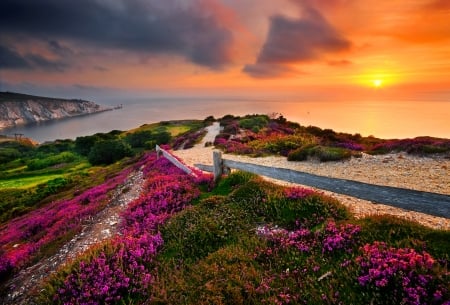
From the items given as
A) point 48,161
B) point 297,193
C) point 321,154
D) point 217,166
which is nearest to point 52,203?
point 217,166

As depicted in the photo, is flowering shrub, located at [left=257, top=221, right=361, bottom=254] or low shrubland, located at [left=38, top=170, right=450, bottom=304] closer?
low shrubland, located at [left=38, top=170, right=450, bottom=304]

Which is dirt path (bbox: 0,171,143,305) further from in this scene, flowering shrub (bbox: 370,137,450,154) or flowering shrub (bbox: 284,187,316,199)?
flowering shrub (bbox: 370,137,450,154)

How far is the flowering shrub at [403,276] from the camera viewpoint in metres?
3.98

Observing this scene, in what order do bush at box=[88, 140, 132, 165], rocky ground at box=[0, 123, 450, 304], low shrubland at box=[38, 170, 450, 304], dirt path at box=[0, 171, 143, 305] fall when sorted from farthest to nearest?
bush at box=[88, 140, 132, 165] < rocky ground at box=[0, 123, 450, 304] < dirt path at box=[0, 171, 143, 305] < low shrubland at box=[38, 170, 450, 304]

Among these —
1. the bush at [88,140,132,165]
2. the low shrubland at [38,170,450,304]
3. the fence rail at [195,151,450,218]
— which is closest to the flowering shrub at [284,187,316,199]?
the low shrubland at [38,170,450,304]

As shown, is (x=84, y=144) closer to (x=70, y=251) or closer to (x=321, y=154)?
(x=321, y=154)

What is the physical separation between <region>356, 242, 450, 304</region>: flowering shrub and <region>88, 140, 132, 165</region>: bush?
47376 mm

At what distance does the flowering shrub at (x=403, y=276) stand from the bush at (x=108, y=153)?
47376 mm

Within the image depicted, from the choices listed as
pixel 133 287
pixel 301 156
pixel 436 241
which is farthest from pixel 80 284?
pixel 301 156

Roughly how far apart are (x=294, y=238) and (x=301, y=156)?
12.8 meters

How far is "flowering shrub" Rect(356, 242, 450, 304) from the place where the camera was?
3.98 metres

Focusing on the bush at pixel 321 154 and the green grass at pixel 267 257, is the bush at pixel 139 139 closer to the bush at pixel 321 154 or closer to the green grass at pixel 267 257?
the bush at pixel 321 154

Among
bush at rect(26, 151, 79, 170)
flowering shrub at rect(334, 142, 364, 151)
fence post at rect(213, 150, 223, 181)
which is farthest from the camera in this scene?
bush at rect(26, 151, 79, 170)

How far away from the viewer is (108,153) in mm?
46875
